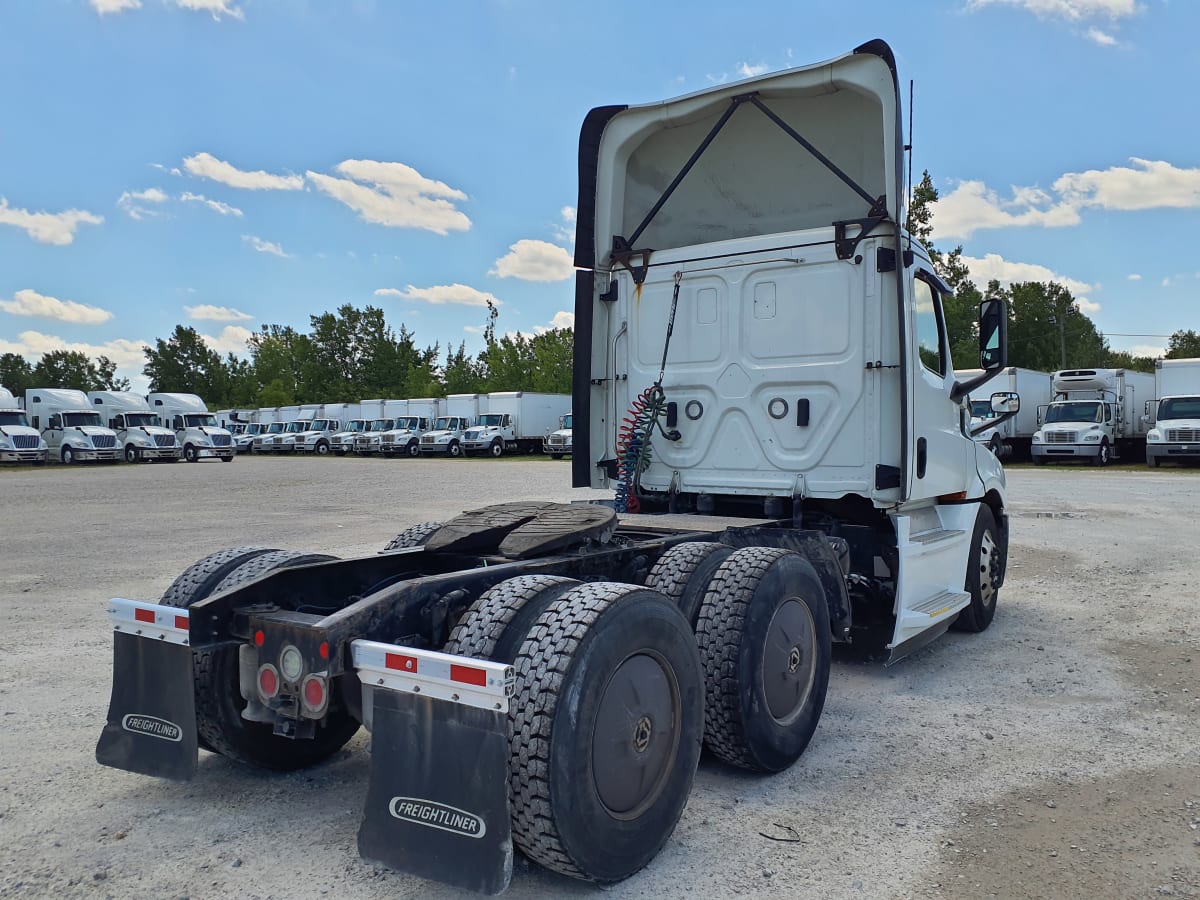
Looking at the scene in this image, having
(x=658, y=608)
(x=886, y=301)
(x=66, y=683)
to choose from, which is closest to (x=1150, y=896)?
(x=658, y=608)

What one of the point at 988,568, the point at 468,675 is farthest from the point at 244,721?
the point at 988,568

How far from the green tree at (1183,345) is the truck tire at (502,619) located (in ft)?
289

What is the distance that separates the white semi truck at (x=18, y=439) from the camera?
34.9 m

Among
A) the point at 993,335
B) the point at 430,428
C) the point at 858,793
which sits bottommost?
the point at 858,793

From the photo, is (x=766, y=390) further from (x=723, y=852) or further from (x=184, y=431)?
(x=184, y=431)

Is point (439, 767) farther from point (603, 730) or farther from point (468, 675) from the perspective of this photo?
point (603, 730)

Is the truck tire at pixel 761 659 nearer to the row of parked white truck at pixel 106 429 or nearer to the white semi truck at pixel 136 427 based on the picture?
the row of parked white truck at pixel 106 429

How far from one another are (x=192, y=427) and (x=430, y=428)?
10900mm

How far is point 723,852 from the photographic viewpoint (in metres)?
3.34

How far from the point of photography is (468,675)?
2695 mm

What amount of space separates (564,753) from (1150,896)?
6.60ft

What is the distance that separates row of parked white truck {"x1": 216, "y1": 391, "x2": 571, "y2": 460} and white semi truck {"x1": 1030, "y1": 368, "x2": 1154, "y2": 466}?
16960 millimetres

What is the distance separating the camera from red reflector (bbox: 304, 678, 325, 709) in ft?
9.91

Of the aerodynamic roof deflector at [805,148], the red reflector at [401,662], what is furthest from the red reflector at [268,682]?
the aerodynamic roof deflector at [805,148]
